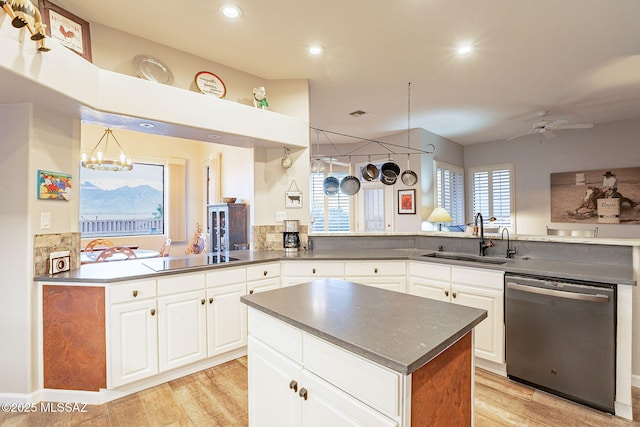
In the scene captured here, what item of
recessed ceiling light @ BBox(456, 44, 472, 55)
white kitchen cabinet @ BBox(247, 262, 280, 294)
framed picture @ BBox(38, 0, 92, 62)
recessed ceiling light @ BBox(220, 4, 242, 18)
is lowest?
white kitchen cabinet @ BBox(247, 262, 280, 294)

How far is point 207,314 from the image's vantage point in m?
2.61

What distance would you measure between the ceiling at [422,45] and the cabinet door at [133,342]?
87.7 inches

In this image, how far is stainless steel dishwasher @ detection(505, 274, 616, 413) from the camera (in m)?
2.00

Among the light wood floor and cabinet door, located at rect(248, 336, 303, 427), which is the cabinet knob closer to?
cabinet door, located at rect(248, 336, 303, 427)

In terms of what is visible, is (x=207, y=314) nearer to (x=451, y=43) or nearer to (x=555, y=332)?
(x=555, y=332)

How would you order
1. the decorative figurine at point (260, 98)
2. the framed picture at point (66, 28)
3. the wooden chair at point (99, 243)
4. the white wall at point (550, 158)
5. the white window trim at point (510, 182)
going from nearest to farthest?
the framed picture at point (66, 28), the decorative figurine at point (260, 98), the wooden chair at point (99, 243), the white wall at point (550, 158), the white window trim at point (510, 182)

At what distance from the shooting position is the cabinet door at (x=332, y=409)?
0.98m

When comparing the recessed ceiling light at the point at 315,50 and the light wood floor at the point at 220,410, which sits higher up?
the recessed ceiling light at the point at 315,50

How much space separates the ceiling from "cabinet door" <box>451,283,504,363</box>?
2.18 metres

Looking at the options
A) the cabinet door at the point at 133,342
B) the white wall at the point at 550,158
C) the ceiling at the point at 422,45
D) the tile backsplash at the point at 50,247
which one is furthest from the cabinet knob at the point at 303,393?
the white wall at the point at 550,158

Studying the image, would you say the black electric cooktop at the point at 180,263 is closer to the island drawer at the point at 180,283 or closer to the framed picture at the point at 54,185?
the island drawer at the point at 180,283

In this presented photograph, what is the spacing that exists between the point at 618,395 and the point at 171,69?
423cm

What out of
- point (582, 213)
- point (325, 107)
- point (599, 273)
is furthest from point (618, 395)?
point (582, 213)

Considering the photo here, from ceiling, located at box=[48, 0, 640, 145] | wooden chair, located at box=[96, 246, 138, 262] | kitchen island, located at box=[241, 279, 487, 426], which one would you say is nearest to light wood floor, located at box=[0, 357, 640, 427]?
kitchen island, located at box=[241, 279, 487, 426]
